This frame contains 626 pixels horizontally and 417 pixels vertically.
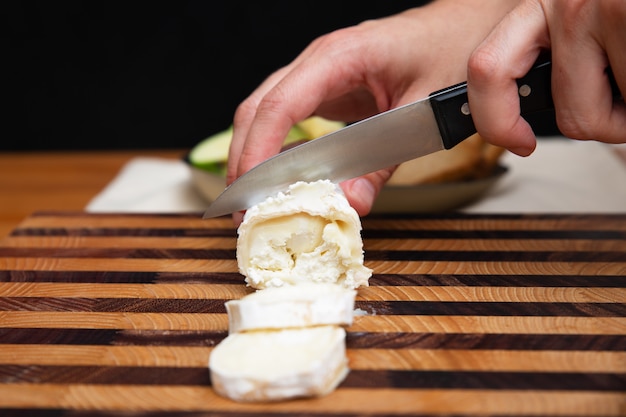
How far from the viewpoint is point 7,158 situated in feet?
10.5

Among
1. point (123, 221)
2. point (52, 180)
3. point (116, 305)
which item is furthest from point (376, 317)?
point (52, 180)

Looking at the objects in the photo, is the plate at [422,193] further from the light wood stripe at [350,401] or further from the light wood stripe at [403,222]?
the light wood stripe at [350,401]

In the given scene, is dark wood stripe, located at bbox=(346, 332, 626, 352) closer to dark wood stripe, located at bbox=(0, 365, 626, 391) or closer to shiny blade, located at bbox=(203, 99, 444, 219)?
dark wood stripe, located at bbox=(0, 365, 626, 391)

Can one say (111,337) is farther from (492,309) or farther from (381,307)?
(492,309)

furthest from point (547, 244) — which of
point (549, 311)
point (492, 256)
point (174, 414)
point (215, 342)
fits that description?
point (174, 414)

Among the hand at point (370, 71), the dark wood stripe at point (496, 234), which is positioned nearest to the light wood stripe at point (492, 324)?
the hand at point (370, 71)

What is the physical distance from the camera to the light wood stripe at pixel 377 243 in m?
1.90

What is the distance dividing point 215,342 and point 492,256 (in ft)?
2.53

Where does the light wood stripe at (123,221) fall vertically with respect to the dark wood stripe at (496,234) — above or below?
above

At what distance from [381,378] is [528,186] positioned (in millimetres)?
1486

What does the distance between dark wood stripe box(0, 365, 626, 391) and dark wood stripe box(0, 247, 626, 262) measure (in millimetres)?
566

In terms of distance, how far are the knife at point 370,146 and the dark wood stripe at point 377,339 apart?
0.39 meters

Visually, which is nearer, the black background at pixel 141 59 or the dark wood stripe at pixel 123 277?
the dark wood stripe at pixel 123 277

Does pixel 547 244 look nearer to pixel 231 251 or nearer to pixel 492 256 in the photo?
pixel 492 256
